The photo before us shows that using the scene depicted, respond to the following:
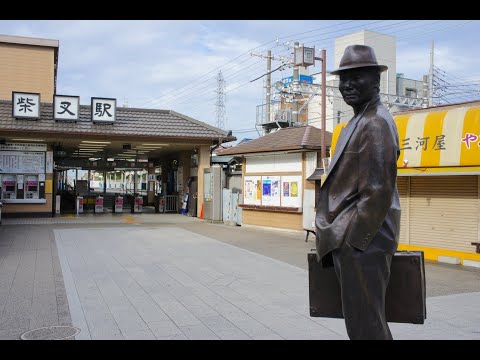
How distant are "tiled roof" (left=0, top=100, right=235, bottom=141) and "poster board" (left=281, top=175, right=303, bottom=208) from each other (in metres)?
5.39

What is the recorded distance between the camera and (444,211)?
1109cm

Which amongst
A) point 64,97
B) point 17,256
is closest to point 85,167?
point 64,97

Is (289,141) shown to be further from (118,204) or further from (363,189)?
(363,189)

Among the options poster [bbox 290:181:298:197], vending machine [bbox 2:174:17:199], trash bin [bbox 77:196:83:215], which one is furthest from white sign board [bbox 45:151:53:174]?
poster [bbox 290:181:298:197]

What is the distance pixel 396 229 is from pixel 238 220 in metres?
16.4

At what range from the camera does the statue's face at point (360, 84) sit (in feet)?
10.4

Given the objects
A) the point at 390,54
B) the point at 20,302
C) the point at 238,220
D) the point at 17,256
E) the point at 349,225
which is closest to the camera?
the point at 349,225

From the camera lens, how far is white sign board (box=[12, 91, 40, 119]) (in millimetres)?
18891

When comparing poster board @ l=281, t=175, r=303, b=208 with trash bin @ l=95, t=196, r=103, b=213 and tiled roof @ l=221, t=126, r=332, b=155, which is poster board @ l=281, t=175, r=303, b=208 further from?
trash bin @ l=95, t=196, r=103, b=213

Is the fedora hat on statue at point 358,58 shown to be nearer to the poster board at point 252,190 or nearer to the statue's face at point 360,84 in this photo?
the statue's face at point 360,84

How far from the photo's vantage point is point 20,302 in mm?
6848

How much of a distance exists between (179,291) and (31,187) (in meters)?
15.3

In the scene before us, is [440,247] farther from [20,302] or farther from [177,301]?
[20,302]

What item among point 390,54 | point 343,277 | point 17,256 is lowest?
point 17,256
